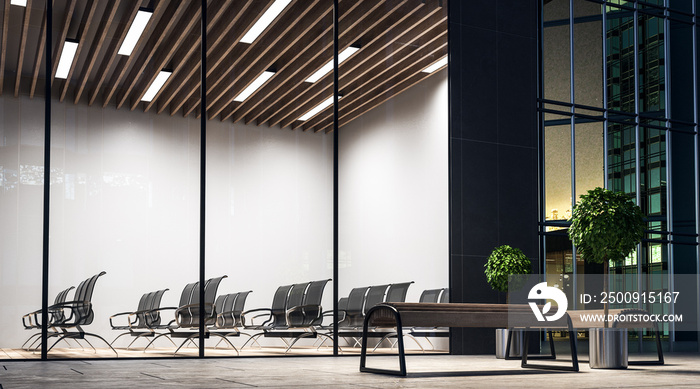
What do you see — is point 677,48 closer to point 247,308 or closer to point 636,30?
point 636,30

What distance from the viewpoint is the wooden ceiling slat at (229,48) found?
7.81m

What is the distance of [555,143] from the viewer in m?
10.3

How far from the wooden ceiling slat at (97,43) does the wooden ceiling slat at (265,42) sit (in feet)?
3.83

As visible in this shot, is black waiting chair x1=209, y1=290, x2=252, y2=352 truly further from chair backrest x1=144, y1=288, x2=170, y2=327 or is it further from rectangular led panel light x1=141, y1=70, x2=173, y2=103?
rectangular led panel light x1=141, y1=70, x2=173, y2=103

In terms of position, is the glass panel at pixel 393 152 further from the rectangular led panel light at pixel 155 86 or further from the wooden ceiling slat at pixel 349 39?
the rectangular led panel light at pixel 155 86

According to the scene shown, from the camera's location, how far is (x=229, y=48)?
8.01 metres

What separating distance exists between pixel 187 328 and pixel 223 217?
1212 mm

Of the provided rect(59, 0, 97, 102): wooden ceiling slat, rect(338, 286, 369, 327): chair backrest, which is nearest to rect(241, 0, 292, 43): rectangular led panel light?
rect(59, 0, 97, 102): wooden ceiling slat

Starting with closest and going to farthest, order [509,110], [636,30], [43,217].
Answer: [43,217] < [509,110] < [636,30]

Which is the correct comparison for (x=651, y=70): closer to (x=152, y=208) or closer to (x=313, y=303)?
(x=313, y=303)

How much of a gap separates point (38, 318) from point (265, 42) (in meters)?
3.75

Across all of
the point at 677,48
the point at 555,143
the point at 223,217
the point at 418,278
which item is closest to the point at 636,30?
the point at 677,48

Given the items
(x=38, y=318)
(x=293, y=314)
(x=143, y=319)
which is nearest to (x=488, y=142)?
(x=293, y=314)

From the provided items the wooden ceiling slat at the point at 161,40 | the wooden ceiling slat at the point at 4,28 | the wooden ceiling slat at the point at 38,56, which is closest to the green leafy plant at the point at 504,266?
the wooden ceiling slat at the point at 161,40
